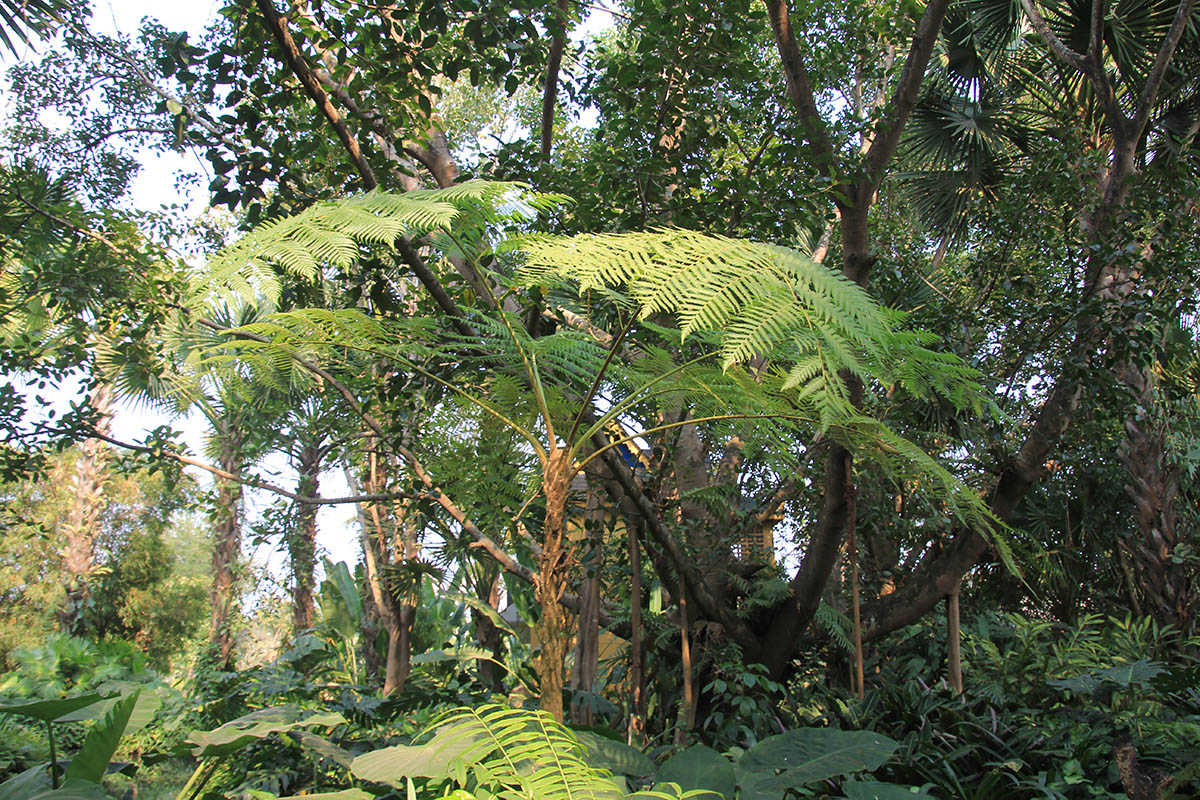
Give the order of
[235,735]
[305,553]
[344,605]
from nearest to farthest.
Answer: [235,735]
[344,605]
[305,553]

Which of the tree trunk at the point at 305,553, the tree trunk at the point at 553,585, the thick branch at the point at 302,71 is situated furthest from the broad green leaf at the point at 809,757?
the tree trunk at the point at 305,553

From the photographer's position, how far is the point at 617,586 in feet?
17.9

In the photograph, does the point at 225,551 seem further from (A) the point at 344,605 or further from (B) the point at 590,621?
(B) the point at 590,621

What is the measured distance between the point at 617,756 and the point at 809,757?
63 cm

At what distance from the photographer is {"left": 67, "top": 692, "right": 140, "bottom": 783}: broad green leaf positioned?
2312mm

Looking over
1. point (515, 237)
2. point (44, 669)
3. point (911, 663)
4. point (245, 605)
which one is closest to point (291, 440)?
point (44, 669)

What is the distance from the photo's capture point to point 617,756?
234cm

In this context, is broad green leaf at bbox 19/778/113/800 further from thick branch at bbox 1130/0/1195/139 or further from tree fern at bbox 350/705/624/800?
thick branch at bbox 1130/0/1195/139

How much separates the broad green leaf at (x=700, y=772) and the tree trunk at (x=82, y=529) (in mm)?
12864

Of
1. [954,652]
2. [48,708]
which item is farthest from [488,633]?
[48,708]

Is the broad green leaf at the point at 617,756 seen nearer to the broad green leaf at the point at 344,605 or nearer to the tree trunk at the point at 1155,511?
the tree trunk at the point at 1155,511

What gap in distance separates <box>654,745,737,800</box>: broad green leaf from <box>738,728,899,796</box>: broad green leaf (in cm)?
5

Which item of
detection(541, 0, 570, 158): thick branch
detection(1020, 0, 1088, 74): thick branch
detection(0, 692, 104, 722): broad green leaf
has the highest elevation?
detection(1020, 0, 1088, 74): thick branch

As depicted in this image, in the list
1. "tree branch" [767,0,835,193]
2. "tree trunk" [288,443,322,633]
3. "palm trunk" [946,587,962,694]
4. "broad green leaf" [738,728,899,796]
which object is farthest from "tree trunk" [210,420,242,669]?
"broad green leaf" [738,728,899,796]
